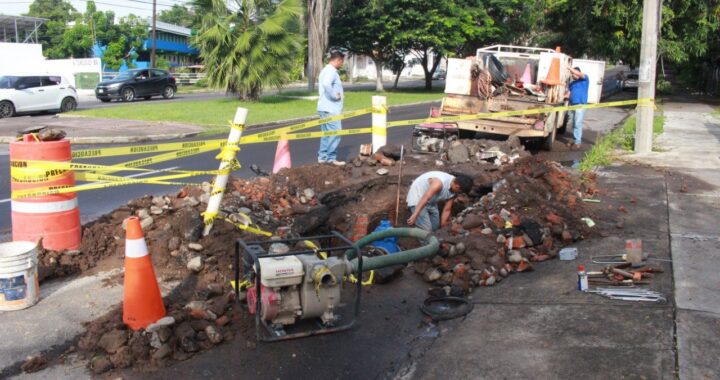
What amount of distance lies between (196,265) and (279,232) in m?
1.23

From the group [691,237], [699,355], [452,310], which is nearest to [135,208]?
[452,310]

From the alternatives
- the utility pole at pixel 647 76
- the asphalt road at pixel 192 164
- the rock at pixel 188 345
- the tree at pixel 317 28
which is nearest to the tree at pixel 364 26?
the tree at pixel 317 28

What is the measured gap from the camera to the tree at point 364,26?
3734 cm

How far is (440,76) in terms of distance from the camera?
236 feet

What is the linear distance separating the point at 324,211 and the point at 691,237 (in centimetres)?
391

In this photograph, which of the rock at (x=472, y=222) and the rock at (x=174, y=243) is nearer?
the rock at (x=174, y=243)

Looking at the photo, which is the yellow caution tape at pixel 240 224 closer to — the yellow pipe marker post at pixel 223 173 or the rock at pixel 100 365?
the yellow pipe marker post at pixel 223 173

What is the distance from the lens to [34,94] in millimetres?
24203

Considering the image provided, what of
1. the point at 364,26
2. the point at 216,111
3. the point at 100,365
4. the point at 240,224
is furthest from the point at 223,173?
the point at 364,26

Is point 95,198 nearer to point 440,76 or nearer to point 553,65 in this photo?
point 553,65

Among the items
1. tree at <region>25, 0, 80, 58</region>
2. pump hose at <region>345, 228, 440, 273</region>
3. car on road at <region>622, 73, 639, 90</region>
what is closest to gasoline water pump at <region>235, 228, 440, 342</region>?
pump hose at <region>345, 228, 440, 273</region>

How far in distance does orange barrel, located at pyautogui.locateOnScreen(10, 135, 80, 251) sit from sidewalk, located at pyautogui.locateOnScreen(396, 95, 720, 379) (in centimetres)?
326

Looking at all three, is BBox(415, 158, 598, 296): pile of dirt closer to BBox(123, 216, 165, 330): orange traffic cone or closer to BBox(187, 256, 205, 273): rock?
BBox(187, 256, 205, 273): rock

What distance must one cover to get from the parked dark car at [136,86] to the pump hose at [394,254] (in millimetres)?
30755
